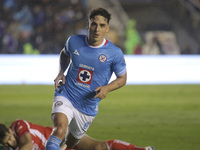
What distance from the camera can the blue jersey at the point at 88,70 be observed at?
179 inches

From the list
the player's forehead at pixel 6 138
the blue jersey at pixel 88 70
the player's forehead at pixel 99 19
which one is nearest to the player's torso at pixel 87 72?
the blue jersey at pixel 88 70

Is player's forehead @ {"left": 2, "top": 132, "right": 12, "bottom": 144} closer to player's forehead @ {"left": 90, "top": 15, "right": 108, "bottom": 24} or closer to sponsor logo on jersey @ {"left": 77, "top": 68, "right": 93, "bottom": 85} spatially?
sponsor logo on jersey @ {"left": 77, "top": 68, "right": 93, "bottom": 85}

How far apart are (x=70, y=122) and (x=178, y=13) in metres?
16.1

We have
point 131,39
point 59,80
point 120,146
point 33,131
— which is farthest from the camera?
point 131,39

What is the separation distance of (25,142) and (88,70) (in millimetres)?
1098

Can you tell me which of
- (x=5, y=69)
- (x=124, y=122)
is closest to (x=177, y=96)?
(x=124, y=122)

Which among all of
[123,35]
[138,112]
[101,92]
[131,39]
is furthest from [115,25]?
[101,92]

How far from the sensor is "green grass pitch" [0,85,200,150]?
6.82 meters

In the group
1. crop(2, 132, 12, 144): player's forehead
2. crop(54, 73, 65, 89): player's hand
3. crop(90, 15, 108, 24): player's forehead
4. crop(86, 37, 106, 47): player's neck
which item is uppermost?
crop(90, 15, 108, 24): player's forehead

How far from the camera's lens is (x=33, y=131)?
4445 mm

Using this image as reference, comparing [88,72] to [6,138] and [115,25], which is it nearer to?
[6,138]

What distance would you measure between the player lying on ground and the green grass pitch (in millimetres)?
1252

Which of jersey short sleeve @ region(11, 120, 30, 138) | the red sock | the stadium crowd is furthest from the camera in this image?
the stadium crowd

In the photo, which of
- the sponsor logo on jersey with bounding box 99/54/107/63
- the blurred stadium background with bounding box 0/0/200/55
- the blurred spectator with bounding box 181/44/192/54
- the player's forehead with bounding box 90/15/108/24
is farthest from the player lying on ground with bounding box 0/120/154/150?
the blurred spectator with bounding box 181/44/192/54
